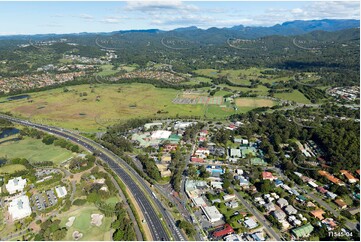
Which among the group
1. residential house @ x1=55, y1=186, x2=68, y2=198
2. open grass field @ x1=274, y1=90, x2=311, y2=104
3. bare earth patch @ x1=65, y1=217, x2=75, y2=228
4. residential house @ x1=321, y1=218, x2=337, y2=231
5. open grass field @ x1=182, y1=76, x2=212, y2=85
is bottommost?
A: residential house @ x1=321, y1=218, x2=337, y2=231

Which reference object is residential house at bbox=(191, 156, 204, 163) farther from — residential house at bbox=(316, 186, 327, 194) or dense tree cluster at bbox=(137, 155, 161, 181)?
residential house at bbox=(316, 186, 327, 194)

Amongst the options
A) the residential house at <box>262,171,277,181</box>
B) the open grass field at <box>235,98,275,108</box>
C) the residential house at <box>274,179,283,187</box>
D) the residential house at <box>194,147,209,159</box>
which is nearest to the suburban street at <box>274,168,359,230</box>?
the residential house at <box>274,179,283,187</box>

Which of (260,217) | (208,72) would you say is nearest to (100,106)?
(260,217)

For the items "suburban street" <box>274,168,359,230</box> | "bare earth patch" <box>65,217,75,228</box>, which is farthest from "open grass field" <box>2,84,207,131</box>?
"suburban street" <box>274,168,359,230</box>

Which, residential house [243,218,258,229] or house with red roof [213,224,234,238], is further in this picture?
residential house [243,218,258,229]

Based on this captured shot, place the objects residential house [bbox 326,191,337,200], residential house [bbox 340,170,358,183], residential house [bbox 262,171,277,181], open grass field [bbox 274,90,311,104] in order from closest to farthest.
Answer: residential house [bbox 326,191,337,200] → residential house [bbox 340,170,358,183] → residential house [bbox 262,171,277,181] → open grass field [bbox 274,90,311,104]

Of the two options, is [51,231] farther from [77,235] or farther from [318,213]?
[318,213]

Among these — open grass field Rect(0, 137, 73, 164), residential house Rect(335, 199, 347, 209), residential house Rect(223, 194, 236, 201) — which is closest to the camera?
residential house Rect(335, 199, 347, 209)

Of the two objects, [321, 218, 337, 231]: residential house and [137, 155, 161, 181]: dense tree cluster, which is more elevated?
[137, 155, 161, 181]: dense tree cluster
